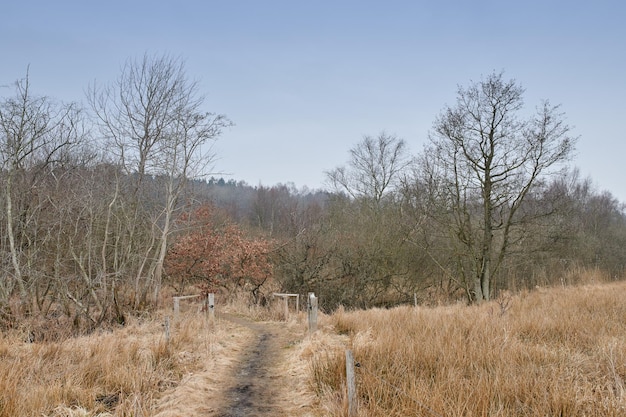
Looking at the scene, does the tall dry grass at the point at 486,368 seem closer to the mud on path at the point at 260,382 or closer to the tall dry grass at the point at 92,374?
the mud on path at the point at 260,382

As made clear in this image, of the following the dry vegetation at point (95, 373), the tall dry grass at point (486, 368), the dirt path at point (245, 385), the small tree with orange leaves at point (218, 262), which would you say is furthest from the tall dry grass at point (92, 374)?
the small tree with orange leaves at point (218, 262)

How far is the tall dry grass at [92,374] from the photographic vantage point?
15.6ft

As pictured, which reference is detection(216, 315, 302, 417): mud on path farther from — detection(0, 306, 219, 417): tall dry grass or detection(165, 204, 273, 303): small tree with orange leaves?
detection(165, 204, 273, 303): small tree with orange leaves

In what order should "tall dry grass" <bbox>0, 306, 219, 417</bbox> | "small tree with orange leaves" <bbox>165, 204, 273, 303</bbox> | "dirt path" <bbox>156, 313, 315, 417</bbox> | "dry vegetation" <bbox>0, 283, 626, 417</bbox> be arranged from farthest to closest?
"small tree with orange leaves" <bbox>165, 204, 273, 303</bbox> → "dirt path" <bbox>156, 313, 315, 417</bbox> → "tall dry grass" <bbox>0, 306, 219, 417</bbox> → "dry vegetation" <bbox>0, 283, 626, 417</bbox>

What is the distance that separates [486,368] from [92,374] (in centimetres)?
549

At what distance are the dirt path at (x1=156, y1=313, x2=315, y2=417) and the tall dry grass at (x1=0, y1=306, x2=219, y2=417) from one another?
31cm

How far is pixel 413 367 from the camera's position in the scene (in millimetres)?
5336

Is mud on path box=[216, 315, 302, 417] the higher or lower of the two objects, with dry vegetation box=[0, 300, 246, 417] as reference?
lower

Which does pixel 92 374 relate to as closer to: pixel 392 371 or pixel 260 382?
pixel 260 382

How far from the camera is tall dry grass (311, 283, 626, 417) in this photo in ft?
12.8

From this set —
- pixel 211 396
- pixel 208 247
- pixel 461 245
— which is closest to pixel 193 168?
pixel 208 247

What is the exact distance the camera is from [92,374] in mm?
5859

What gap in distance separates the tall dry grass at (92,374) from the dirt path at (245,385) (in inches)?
12.1

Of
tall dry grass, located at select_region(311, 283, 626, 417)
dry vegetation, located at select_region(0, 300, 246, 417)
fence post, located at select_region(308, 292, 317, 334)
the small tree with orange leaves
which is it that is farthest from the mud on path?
the small tree with orange leaves
